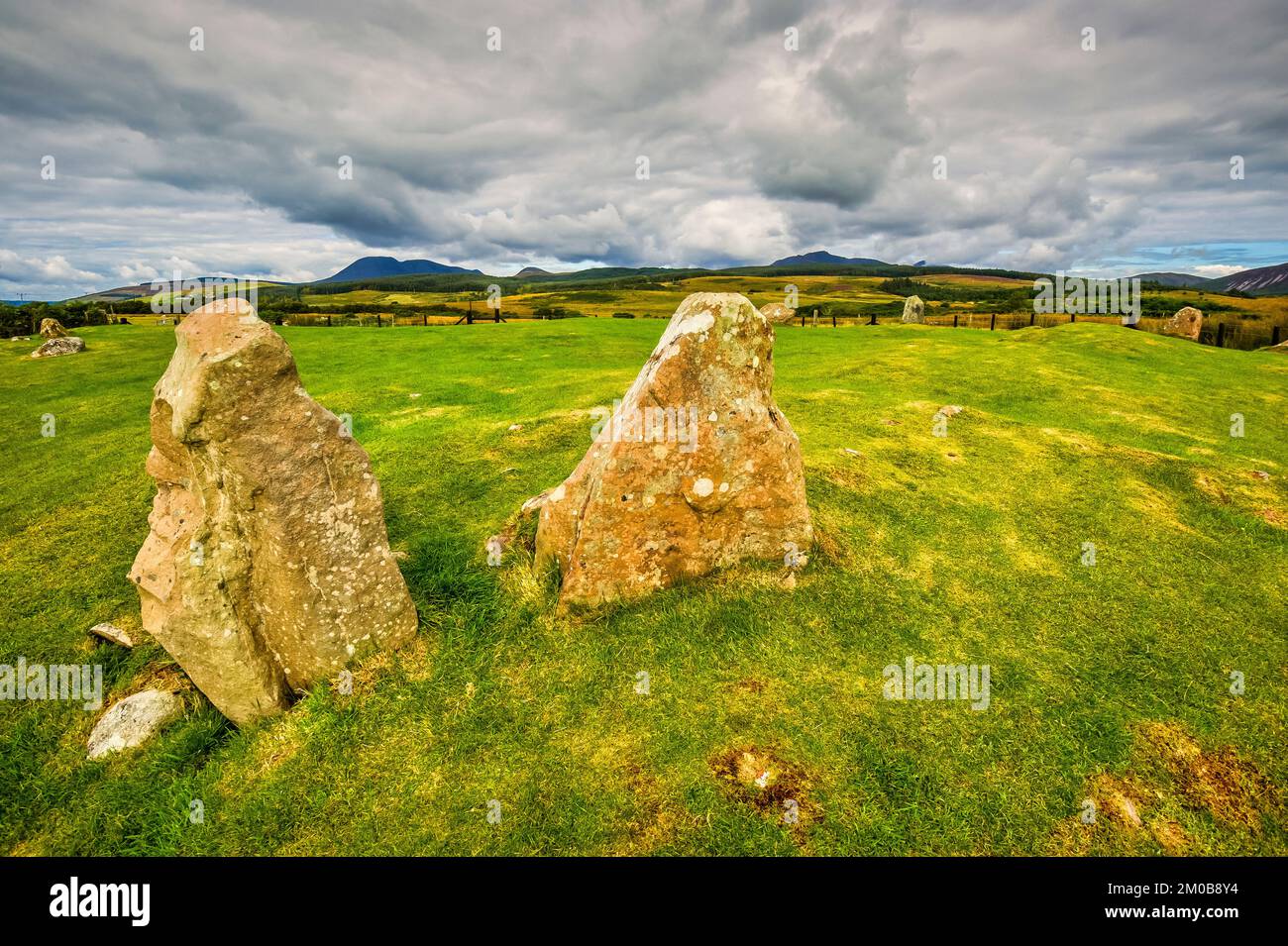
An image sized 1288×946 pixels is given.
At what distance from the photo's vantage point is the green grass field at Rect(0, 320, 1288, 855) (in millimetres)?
5602

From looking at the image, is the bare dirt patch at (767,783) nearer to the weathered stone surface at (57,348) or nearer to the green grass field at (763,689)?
the green grass field at (763,689)

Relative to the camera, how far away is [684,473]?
7.92m

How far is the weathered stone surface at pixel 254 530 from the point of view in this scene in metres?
6.11

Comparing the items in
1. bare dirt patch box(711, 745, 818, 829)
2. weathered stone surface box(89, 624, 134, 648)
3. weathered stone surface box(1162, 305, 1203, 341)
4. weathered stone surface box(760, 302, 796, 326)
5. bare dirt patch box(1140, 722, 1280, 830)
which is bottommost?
bare dirt patch box(1140, 722, 1280, 830)

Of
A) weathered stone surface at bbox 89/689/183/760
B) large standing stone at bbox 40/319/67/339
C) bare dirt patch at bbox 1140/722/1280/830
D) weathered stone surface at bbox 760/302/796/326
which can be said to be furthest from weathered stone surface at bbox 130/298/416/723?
weathered stone surface at bbox 760/302/796/326

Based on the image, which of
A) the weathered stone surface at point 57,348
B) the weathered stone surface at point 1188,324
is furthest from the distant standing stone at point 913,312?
the weathered stone surface at point 57,348

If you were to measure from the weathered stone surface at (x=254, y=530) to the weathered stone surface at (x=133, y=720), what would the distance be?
2.30 feet

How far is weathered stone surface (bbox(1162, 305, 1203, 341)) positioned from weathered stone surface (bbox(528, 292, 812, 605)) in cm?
5018

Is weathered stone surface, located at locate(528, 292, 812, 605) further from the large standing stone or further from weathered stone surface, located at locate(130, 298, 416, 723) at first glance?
the large standing stone

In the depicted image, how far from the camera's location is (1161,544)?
421 inches

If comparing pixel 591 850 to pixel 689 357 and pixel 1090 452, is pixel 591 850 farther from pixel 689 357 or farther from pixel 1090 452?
pixel 1090 452

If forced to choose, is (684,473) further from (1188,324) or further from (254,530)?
(1188,324)
